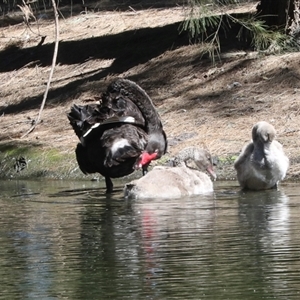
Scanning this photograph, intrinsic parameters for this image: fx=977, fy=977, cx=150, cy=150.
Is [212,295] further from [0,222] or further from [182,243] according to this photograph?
[0,222]

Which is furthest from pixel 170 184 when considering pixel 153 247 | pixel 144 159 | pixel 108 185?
pixel 153 247

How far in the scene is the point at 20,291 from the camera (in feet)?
17.8

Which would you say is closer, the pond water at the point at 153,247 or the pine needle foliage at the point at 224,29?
the pond water at the point at 153,247

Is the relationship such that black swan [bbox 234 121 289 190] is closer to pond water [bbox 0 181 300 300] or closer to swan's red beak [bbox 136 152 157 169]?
pond water [bbox 0 181 300 300]

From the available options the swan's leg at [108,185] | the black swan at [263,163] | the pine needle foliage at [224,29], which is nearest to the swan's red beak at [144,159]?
the swan's leg at [108,185]

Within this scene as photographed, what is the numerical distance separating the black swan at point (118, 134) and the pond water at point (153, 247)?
0.64 metres

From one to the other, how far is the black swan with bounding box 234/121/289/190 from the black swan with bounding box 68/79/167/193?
1206mm

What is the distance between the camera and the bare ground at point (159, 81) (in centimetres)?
1378

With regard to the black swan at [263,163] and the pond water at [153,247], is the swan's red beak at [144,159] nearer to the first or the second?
the pond water at [153,247]

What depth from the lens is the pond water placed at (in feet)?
17.6

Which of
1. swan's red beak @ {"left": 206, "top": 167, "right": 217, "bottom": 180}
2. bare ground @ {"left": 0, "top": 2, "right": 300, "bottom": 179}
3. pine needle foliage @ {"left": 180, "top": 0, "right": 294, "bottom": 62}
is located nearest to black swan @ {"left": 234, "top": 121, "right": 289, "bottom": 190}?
swan's red beak @ {"left": 206, "top": 167, "right": 217, "bottom": 180}

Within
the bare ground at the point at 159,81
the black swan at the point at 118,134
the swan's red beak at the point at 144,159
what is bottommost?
the bare ground at the point at 159,81

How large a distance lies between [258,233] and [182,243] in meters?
0.66

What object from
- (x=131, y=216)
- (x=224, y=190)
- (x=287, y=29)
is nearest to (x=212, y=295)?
(x=131, y=216)
